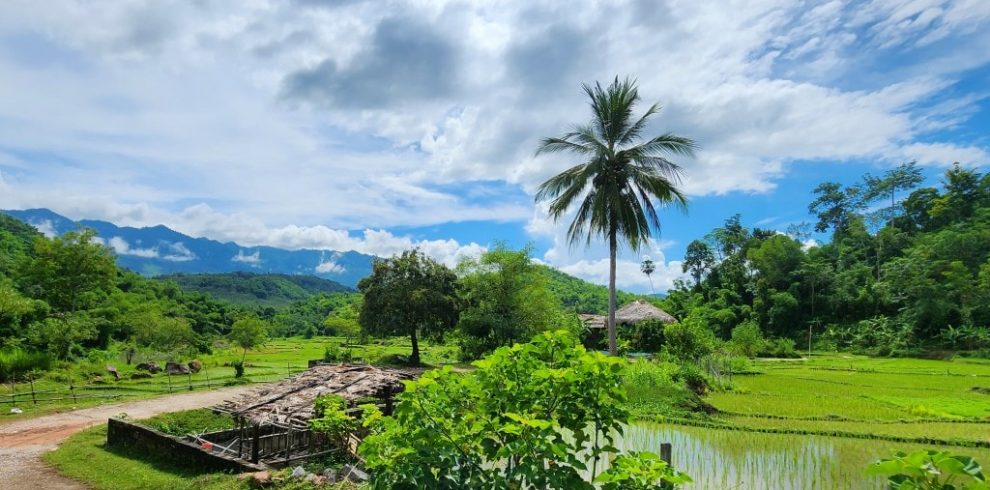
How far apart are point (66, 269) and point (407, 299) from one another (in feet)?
60.5

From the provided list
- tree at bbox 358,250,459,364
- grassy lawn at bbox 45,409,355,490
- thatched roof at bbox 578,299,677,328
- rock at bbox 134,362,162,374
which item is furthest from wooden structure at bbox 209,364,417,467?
thatched roof at bbox 578,299,677,328

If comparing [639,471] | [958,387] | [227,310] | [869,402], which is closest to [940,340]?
[958,387]

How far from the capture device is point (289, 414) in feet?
35.1

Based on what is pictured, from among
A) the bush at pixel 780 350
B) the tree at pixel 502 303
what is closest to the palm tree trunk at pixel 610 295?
the tree at pixel 502 303

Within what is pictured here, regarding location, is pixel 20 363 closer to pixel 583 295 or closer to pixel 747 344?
pixel 747 344

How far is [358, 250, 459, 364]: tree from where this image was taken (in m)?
25.3

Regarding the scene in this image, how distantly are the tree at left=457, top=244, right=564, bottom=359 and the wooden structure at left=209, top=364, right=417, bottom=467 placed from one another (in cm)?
1241

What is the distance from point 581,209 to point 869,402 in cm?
1016

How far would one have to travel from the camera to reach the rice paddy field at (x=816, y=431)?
854 centimetres

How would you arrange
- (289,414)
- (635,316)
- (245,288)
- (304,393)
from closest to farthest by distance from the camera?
1. (289,414)
2. (304,393)
3. (635,316)
4. (245,288)

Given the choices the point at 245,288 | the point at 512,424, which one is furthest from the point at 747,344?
the point at 245,288

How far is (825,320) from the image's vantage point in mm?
47031

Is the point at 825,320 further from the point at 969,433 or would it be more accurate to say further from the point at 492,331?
the point at 969,433

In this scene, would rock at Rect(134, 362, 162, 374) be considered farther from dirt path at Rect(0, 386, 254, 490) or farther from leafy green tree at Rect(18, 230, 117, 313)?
leafy green tree at Rect(18, 230, 117, 313)
